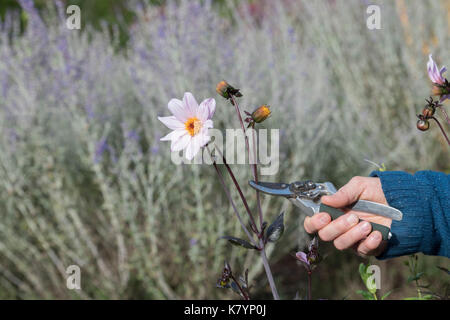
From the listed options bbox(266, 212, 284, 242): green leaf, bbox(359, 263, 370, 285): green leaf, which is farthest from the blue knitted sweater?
bbox(266, 212, 284, 242): green leaf

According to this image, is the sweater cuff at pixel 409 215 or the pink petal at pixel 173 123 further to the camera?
the sweater cuff at pixel 409 215

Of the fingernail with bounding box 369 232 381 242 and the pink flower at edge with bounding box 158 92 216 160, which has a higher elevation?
the pink flower at edge with bounding box 158 92 216 160

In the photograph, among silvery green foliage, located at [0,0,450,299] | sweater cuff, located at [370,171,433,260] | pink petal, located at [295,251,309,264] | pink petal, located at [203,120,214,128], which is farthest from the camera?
silvery green foliage, located at [0,0,450,299]

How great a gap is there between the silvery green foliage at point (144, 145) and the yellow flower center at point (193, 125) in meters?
0.97

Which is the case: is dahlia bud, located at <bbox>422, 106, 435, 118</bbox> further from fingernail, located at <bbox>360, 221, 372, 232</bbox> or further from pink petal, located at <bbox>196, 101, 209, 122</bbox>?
pink petal, located at <bbox>196, 101, 209, 122</bbox>

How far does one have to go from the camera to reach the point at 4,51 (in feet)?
7.22

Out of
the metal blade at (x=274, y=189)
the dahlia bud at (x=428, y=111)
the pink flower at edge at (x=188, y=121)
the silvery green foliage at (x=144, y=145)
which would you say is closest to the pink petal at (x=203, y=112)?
the pink flower at edge at (x=188, y=121)

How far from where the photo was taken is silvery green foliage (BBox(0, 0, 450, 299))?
1.95m

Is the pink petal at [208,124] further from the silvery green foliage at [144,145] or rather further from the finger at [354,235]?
the silvery green foliage at [144,145]

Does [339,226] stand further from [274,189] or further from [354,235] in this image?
[274,189]

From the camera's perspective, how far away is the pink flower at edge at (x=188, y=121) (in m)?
0.79

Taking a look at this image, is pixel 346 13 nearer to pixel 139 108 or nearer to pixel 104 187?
pixel 139 108
